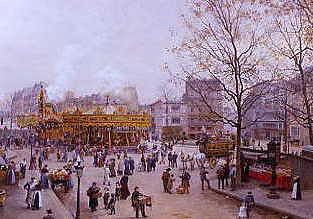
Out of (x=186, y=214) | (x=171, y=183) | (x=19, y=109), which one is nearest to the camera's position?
(x=186, y=214)

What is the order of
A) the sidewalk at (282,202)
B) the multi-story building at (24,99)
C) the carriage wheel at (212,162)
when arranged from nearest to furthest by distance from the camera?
the sidewalk at (282,202) → the carriage wheel at (212,162) → the multi-story building at (24,99)

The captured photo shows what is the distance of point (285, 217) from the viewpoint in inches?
748

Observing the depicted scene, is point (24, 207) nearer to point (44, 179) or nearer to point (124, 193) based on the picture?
point (124, 193)

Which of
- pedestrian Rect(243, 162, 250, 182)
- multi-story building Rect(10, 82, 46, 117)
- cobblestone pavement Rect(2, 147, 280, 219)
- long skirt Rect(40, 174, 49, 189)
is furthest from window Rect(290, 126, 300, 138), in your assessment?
multi-story building Rect(10, 82, 46, 117)

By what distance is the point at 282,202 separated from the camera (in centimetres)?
2219

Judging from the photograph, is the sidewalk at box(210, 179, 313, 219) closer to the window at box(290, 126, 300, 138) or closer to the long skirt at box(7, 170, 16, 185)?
the long skirt at box(7, 170, 16, 185)

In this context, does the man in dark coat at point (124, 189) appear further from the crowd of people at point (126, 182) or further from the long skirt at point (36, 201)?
the long skirt at point (36, 201)

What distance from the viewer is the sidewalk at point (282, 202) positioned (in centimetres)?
1957

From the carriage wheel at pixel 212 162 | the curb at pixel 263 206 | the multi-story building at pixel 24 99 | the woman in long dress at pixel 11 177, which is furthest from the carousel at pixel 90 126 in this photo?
the multi-story building at pixel 24 99

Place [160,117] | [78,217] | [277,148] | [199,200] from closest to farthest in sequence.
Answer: [78,217], [199,200], [277,148], [160,117]

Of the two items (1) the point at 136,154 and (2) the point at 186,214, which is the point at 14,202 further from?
(1) the point at 136,154

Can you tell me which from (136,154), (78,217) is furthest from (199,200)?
(136,154)

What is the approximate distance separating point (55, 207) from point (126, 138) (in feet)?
123

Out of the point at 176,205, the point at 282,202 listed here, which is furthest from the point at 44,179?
the point at 282,202
